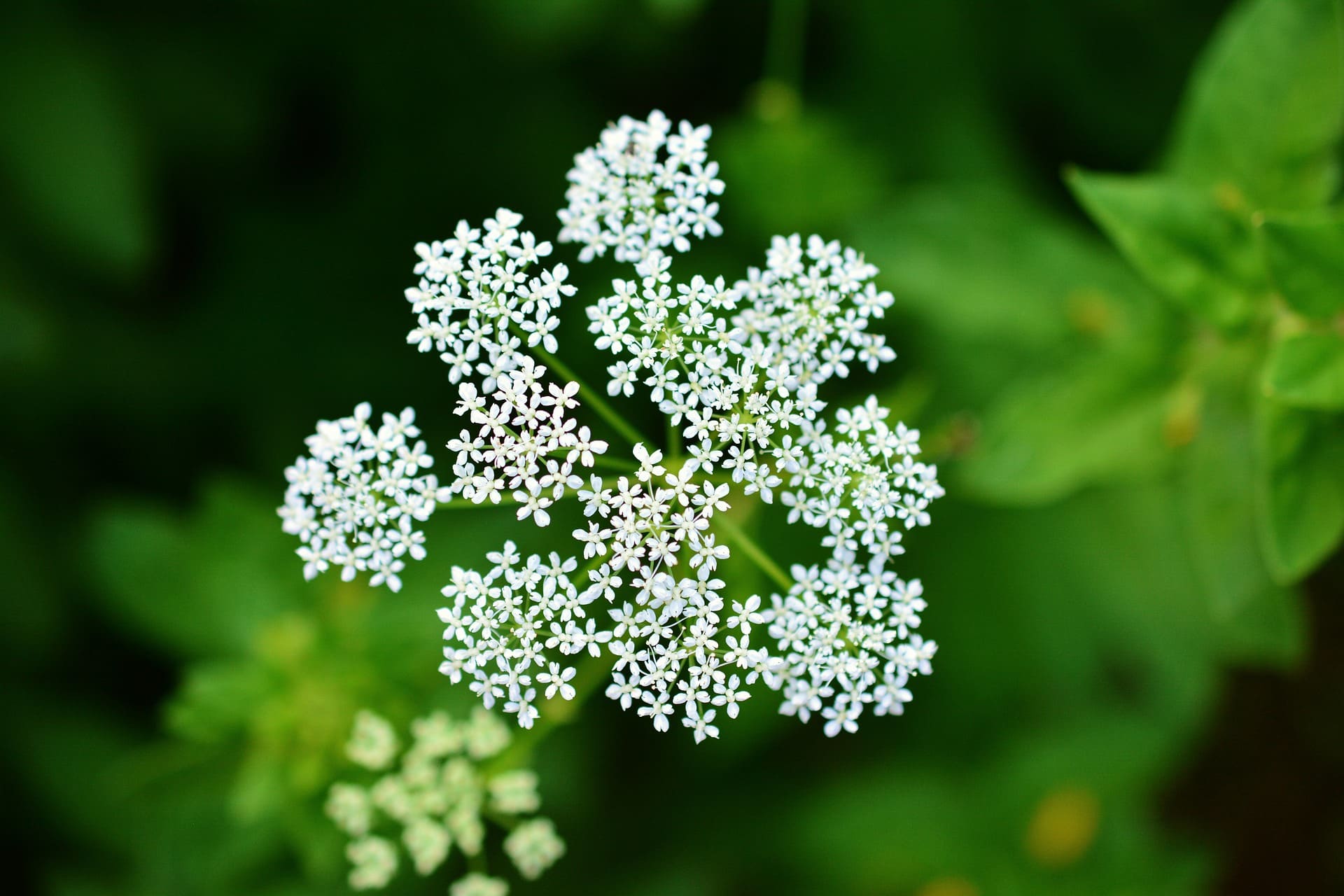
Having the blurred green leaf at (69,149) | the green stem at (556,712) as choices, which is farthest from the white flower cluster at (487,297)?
the blurred green leaf at (69,149)

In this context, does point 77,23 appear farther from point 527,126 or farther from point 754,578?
point 754,578

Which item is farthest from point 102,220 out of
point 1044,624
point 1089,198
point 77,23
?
point 1044,624

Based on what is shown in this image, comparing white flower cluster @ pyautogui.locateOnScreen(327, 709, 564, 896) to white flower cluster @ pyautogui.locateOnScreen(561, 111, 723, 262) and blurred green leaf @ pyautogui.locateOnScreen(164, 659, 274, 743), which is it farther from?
white flower cluster @ pyautogui.locateOnScreen(561, 111, 723, 262)

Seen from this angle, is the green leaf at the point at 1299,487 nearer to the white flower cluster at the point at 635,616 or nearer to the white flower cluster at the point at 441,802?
the white flower cluster at the point at 635,616

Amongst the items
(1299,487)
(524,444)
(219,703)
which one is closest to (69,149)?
(219,703)

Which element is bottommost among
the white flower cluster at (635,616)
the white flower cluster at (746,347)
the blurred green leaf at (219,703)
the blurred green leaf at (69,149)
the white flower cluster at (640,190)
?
the white flower cluster at (635,616)

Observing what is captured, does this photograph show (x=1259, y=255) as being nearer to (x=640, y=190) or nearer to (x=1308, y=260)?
(x=1308, y=260)
